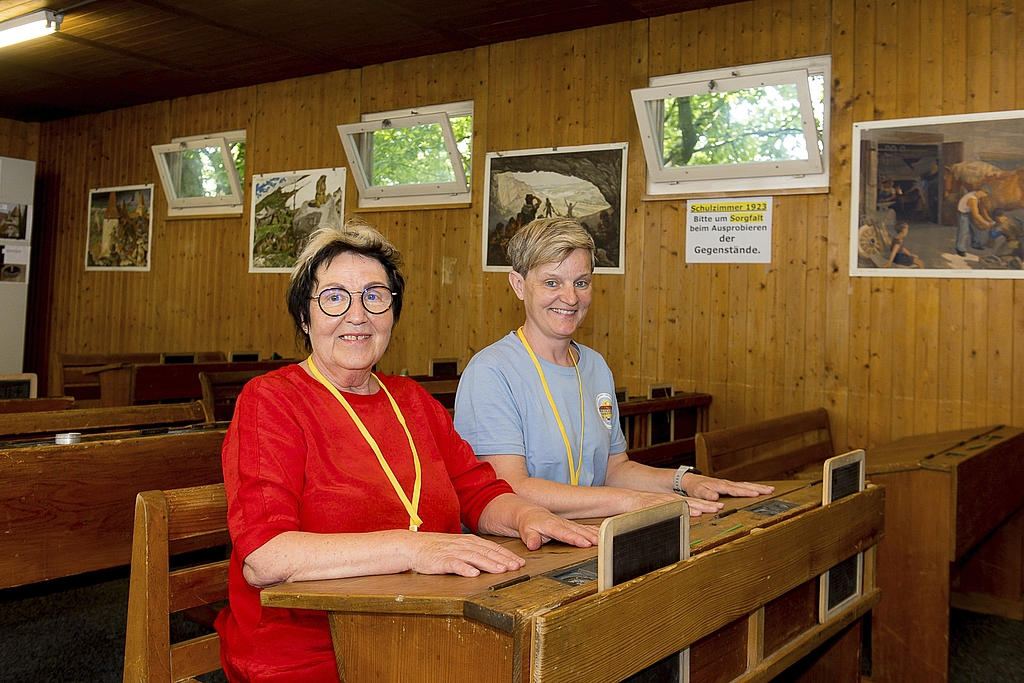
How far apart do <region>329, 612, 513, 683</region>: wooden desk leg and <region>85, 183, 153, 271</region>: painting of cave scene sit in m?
7.99

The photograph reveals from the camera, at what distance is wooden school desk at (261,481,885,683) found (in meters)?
1.19

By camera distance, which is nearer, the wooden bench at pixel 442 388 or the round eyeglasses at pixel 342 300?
the round eyeglasses at pixel 342 300

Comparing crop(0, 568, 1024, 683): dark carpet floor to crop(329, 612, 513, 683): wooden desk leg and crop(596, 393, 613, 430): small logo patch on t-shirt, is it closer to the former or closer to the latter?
crop(596, 393, 613, 430): small logo patch on t-shirt

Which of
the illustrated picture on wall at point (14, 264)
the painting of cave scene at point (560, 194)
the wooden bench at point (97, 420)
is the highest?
the painting of cave scene at point (560, 194)

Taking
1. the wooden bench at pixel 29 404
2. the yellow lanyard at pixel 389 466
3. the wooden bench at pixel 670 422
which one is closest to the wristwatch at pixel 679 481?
the yellow lanyard at pixel 389 466

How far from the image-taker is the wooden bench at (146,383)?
5238 mm

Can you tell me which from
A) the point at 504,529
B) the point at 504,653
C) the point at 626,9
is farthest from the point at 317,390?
the point at 626,9

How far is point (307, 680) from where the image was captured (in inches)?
63.9

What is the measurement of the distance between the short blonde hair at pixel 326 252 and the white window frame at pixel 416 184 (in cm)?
455

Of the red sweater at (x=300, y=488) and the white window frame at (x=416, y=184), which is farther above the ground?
the white window frame at (x=416, y=184)

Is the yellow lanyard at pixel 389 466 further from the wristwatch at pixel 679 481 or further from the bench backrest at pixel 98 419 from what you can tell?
the bench backrest at pixel 98 419

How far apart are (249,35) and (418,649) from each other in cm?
593

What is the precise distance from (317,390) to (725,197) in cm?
403

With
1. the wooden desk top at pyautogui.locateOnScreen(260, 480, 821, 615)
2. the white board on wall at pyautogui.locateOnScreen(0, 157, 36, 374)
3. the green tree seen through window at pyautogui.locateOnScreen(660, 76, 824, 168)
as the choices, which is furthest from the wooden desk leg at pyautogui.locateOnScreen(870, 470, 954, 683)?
the white board on wall at pyautogui.locateOnScreen(0, 157, 36, 374)
